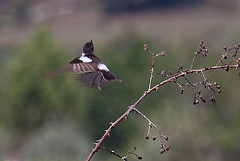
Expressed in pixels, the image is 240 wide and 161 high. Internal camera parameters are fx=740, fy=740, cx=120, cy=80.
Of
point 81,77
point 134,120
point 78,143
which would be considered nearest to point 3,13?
point 134,120

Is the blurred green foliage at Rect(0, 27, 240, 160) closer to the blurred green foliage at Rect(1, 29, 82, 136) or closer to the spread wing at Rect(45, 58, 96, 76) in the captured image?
the blurred green foliage at Rect(1, 29, 82, 136)

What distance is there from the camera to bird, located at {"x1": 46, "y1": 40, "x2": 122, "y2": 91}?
6083 mm

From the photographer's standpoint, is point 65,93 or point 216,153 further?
point 65,93

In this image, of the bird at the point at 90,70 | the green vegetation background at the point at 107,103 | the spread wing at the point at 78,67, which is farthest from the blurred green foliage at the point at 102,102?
the spread wing at the point at 78,67

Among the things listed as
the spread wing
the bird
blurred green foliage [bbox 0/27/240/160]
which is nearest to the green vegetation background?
blurred green foliage [bbox 0/27/240/160]

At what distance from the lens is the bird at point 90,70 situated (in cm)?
608

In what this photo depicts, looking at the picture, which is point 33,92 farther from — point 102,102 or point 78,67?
point 78,67

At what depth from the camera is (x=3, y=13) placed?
112 m

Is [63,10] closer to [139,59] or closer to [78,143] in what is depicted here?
[139,59]

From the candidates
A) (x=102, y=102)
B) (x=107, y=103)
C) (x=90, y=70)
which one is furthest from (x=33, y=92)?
(x=90, y=70)

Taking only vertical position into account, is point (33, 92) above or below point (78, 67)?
below

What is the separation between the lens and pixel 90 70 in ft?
20.1

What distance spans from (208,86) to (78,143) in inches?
846

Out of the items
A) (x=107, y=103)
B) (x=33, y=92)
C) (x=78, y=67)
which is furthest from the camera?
(x=33, y=92)
